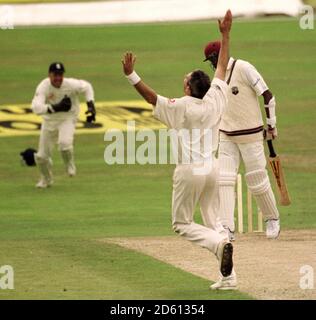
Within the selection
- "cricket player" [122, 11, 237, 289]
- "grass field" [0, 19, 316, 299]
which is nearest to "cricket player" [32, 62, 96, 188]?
"grass field" [0, 19, 316, 299]

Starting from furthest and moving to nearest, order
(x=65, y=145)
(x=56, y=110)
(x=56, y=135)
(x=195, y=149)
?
1. (x=56, y=135)
2. (x=65, y=145)
3. (x=56, y=110)
4. (x=195, y=149)

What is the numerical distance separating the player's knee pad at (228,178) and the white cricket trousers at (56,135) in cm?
688

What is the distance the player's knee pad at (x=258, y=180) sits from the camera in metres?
16.8

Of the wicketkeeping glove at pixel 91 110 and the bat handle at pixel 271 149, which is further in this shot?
the wicketkeeping glove at pixel 91 110

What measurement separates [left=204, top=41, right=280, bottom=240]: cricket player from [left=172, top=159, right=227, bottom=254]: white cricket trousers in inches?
103

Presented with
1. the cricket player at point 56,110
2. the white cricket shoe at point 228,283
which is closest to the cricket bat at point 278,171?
the white cricket shoe at point 228,283

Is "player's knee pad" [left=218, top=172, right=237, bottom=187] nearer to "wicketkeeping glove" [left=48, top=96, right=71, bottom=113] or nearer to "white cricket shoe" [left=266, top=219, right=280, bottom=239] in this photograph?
"white cricket shoe" [left=266, top=219, right=280, bottom=239]

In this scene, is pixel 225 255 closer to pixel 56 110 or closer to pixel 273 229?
pixel 273 229

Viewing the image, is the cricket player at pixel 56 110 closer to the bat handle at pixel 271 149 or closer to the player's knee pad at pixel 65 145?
the player's knee pad at pixel 65 145

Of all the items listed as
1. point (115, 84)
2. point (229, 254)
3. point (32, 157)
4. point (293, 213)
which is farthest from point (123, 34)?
point (229, 254)

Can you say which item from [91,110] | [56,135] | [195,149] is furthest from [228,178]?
[56,135]

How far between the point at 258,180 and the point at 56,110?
6851 millimetres

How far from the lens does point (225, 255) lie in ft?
44.0
